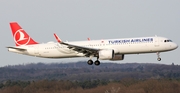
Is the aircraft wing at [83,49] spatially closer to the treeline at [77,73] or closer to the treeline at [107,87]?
the treeline at [107,87]

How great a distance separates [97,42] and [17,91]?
173 ft

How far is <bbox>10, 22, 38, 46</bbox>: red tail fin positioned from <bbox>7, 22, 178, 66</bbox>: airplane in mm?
1310

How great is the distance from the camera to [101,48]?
2879 inches

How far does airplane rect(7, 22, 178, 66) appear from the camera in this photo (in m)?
71.7

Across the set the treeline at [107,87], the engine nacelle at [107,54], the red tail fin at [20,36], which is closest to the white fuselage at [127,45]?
the engine nacelle at [107,54]

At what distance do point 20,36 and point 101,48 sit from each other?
43.1 feet

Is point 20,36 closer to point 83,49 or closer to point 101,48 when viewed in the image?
point 83,49

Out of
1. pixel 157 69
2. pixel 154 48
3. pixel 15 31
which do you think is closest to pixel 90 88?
pixel 157 69

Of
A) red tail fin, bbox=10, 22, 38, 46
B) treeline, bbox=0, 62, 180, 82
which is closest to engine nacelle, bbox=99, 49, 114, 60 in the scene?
red tail fin, bbox=10, 22, 38, 46

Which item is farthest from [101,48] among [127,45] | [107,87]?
[107,87]

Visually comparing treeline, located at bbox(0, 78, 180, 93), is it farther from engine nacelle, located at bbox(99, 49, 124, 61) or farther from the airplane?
engine nacelle, located at bbox(99, 49, 124, 61)

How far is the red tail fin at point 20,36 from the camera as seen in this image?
7944 centimetres

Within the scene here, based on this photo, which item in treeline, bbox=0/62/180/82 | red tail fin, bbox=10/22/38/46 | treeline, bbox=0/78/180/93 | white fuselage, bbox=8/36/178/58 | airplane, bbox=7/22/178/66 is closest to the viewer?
white fuselage, bbox=8/36/178/58

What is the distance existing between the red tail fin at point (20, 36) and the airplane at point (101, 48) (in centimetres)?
131
